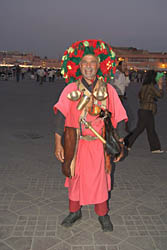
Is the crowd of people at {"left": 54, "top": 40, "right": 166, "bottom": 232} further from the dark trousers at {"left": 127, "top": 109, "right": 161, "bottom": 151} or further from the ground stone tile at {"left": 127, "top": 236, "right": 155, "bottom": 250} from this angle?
the dark trousers at {"left": 127, "top": 109, "right": 161, "bottom": 151}

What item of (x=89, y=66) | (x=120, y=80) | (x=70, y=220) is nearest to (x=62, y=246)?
(x=70, y=220)

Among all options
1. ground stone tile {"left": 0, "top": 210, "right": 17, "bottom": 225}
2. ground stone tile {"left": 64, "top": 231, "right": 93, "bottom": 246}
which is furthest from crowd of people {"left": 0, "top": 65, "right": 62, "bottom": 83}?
ground stone tile {"left": 64, "top": 231, "right": 93, "bottom": 246}

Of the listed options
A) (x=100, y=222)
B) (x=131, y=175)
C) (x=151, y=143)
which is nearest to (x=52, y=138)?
(x=151, y=143)

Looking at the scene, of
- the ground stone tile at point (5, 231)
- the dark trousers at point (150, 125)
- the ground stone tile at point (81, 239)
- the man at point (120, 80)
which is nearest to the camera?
the ground stone tile at point (81, 239)

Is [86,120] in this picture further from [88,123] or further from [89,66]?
[89,66]

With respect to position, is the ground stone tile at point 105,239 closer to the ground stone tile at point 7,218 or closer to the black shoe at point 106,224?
the black shoe at point 106,224

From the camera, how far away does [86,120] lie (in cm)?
310

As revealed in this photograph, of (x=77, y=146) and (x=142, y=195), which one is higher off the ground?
(x=77, y=146)

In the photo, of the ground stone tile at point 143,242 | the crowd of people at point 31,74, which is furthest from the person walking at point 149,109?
the crowd of people at point 31,74

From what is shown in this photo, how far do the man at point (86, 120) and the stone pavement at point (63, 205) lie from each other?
1.43ft

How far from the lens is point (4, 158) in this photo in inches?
232

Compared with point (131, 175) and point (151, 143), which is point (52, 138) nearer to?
point (151, 143)

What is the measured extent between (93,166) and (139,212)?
1.14 meters

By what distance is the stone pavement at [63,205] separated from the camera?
316 centimetres
